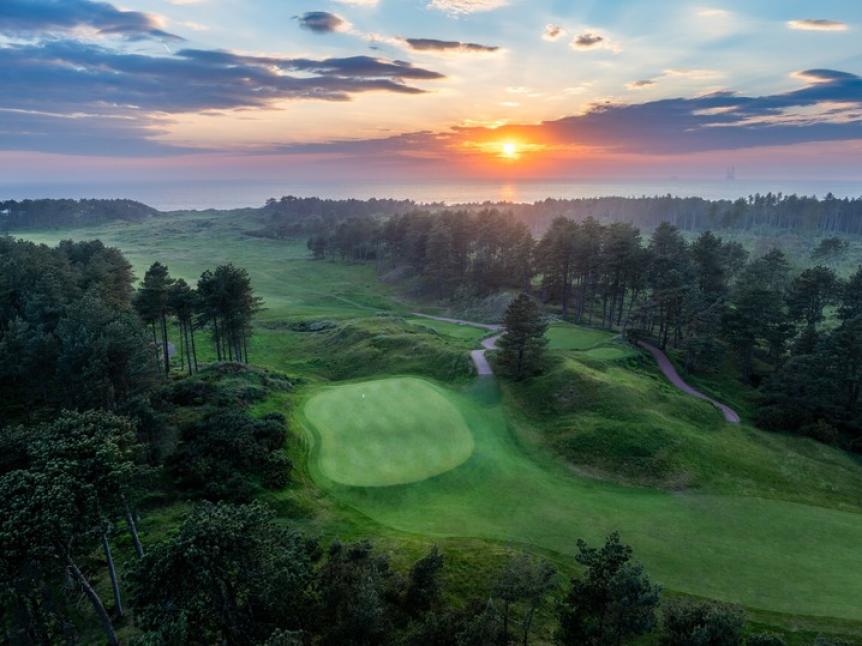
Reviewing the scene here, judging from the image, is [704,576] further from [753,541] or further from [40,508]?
[40,508]

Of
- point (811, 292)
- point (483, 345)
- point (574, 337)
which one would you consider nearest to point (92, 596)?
point (483, 345)

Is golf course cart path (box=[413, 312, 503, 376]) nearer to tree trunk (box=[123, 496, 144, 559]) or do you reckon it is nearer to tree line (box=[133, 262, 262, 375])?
tree line (box=[133, 262, 262, 375])

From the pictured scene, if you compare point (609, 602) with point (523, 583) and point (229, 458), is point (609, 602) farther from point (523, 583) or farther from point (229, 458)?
point (229, 458)

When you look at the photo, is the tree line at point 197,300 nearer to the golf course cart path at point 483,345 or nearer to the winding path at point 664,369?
the golf course cart path at point 483,345

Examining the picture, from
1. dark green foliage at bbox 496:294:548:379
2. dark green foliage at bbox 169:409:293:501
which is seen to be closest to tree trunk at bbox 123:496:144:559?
dark green foliage at bbox 169:409:293:501

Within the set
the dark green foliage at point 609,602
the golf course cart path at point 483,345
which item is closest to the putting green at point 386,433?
the golf course cart path at point 483,345

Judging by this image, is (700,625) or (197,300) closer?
(700,625)
